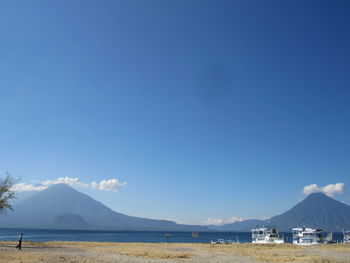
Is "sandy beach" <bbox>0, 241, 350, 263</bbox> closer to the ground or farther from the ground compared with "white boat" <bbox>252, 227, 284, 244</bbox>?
farther from the ground

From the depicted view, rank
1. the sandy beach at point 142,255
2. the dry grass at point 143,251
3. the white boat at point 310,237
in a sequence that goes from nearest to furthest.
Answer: the sandy beach at point 142,255, the dry grass at point 143,251, the white boat at point 310,237

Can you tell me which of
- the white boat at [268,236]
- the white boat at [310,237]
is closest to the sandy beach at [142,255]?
the white boat at [268,236]

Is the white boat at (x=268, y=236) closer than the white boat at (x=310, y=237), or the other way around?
the white boat at (x=310, y=237)

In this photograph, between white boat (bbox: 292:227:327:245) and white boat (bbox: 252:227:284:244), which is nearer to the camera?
white boat (bbox: 292:227:327:245)

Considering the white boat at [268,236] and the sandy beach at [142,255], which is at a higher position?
the sandy beach at [142,255]

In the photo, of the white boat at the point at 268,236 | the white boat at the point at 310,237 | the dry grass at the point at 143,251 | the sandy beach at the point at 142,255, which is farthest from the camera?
the white boat at the point at 268,236

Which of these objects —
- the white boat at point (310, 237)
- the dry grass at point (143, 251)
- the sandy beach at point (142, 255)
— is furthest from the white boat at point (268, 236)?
the dry grass at point (143, 251)

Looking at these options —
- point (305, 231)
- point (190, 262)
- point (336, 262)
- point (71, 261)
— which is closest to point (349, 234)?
point (305, 231)

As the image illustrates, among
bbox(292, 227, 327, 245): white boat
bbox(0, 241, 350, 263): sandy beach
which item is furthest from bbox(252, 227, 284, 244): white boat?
bbox(0, 241, 350, 263): sandy beach

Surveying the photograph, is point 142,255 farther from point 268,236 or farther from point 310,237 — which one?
point 310,237

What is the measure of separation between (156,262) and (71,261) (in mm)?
7062

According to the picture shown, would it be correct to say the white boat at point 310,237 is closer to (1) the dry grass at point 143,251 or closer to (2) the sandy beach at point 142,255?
(2) the sandy beach at point 142,255

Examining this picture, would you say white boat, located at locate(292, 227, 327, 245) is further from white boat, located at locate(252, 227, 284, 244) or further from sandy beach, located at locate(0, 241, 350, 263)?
sandy beach, located at locate(0, 241, 350, 263)

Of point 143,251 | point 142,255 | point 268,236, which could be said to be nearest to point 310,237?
→ point 268,236
